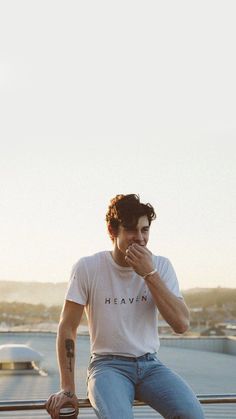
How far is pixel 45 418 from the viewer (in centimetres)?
1727

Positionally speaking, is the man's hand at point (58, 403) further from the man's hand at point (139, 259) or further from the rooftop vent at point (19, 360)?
the rooftop vent at point (19, 360)

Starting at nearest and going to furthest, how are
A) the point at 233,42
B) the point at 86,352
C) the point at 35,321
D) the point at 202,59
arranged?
the point at 233,42 < the point at 202,59 < the point at 86,352 < the point at 35,321

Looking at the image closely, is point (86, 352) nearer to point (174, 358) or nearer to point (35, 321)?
point (174, 358)

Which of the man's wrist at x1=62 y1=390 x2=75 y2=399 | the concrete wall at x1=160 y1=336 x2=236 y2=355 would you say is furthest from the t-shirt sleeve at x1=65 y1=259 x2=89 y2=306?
the concrete wall at x1=160 y1=336 x2=236 y2=355

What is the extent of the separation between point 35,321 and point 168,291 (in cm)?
5609

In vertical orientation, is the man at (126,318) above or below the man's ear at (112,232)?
below

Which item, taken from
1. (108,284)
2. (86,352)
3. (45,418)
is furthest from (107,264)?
(86,352)

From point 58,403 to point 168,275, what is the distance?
0.70m

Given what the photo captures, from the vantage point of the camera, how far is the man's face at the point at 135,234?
9.20 feet

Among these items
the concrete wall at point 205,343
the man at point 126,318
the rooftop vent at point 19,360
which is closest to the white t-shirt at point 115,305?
the man at point 126,318

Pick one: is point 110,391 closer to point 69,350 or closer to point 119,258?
point 69,350

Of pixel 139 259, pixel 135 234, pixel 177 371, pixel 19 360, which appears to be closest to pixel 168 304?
pixel 139 259

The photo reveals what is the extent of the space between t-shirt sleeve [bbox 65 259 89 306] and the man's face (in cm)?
19

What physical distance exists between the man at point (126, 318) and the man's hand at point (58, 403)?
5 cm
